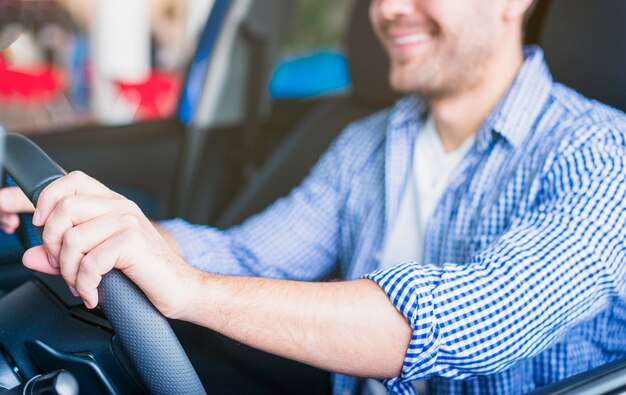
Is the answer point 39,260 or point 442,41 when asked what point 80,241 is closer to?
point 39,260

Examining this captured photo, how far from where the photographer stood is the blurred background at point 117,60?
2904 millimetres

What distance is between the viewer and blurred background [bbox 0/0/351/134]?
114 inches

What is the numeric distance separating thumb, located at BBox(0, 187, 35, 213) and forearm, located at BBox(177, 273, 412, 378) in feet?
1.05

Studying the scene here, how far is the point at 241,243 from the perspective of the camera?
4.27 feet

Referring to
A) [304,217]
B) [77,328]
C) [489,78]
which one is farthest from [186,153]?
[77,328]

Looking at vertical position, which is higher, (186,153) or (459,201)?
(459,201)

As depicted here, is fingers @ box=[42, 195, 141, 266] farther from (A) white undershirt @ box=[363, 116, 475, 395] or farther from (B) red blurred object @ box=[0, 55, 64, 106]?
(B) red blurred object @ box=[0, 55, 64, 106]

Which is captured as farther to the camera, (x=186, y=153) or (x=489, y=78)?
(x=186, y=153)

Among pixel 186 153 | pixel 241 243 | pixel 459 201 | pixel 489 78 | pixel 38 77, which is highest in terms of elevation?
pixel 489 78

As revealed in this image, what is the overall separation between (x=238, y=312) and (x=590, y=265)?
403 mm

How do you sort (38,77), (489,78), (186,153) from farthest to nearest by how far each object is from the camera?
(38,77) → (186,153) → (489,78)

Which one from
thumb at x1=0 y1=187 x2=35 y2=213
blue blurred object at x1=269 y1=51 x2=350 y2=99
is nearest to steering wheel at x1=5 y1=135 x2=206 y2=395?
thumb at x1=0 y1=187 x2=35 y2=213

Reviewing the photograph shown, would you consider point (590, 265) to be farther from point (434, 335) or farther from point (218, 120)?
point (218, 120)

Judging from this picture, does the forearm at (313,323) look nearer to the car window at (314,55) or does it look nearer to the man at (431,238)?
the man at (431,238)
